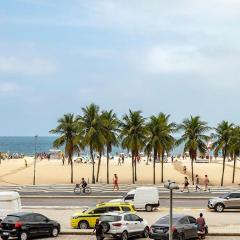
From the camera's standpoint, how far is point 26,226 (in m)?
32.2

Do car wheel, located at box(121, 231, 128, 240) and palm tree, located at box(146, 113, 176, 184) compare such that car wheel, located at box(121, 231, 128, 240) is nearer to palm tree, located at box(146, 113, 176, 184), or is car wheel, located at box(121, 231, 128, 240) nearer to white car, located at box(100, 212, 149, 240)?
white car, located at box(100, 212, 149, 240)

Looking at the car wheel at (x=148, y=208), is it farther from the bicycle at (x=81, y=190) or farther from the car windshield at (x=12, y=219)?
the car windshield at (x=12, y=219)

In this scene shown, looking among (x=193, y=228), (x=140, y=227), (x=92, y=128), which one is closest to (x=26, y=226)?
(x=140, y=227)

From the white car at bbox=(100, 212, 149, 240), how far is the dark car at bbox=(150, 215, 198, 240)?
1.55 m

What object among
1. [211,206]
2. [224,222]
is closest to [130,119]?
[211,206]

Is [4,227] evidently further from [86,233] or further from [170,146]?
[170,146]

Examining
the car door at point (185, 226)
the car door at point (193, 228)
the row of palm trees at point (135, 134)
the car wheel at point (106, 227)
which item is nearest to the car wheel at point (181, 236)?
the car door at point (185, 226)

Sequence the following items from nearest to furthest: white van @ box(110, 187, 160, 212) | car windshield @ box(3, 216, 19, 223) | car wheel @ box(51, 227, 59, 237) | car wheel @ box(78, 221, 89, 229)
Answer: car windshield @ box(3, 216, 19, 223) → car wheel @ box(51, 227, 59, 237) → car wheel @ box(78, 221, 89, 229) → white van @ box(110, 187, 160, 212)

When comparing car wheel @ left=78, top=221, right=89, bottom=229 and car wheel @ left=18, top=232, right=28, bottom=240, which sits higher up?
car wheel @ left=78, top=221, right=89, bottom=229

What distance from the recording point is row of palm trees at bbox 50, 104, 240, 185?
246 ft

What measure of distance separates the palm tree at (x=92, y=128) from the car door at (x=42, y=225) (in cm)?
4034

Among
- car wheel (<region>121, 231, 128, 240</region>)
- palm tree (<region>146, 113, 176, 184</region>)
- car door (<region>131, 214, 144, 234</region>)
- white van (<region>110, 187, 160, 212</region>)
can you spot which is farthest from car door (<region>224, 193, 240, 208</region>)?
palm tree (<region>146, 113, 176, 184</region>)

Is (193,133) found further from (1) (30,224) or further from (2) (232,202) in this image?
(1) (30,224)

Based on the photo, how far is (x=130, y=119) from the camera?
250ft
